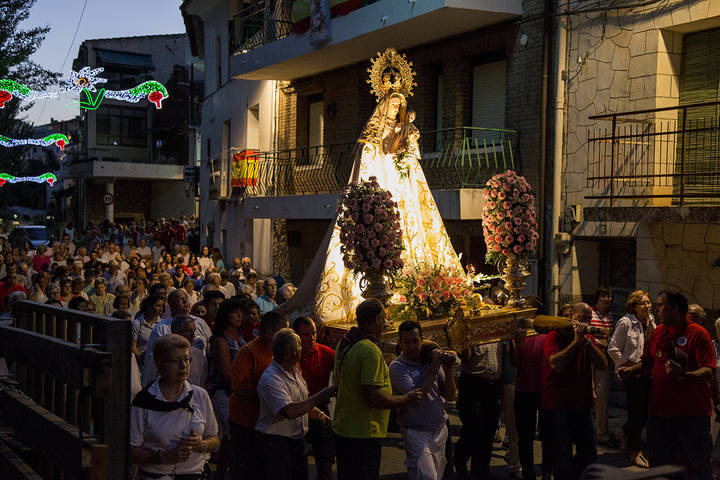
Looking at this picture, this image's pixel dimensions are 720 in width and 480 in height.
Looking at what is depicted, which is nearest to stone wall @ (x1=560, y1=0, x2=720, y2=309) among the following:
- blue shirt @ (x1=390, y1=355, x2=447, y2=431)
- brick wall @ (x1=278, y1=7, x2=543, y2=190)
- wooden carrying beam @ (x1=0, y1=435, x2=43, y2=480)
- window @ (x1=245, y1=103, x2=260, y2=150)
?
brick wall @ (x1=278, y1=7, x2=543, y2=190)

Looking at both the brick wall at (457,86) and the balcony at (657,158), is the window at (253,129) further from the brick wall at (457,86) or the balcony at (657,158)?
the balcony at (657,158)

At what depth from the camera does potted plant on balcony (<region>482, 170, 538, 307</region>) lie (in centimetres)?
999

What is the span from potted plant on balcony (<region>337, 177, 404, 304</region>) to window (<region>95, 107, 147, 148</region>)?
142ft

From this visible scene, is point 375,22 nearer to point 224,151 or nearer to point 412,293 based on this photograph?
point 412,293

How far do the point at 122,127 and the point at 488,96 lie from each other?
3806cm

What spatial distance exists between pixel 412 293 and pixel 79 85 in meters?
17.9

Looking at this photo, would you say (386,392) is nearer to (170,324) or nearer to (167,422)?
(167,422)

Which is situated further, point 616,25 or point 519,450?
point 616,25

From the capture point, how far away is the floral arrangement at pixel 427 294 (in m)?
8.84

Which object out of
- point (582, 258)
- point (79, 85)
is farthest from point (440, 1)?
point (79, 85)

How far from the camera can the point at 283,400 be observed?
6.21 m

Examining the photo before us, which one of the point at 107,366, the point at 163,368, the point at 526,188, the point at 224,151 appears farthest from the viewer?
the point at 224,151

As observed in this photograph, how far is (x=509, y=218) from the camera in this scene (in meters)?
10.0

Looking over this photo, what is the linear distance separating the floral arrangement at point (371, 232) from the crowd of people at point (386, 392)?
0.90m
